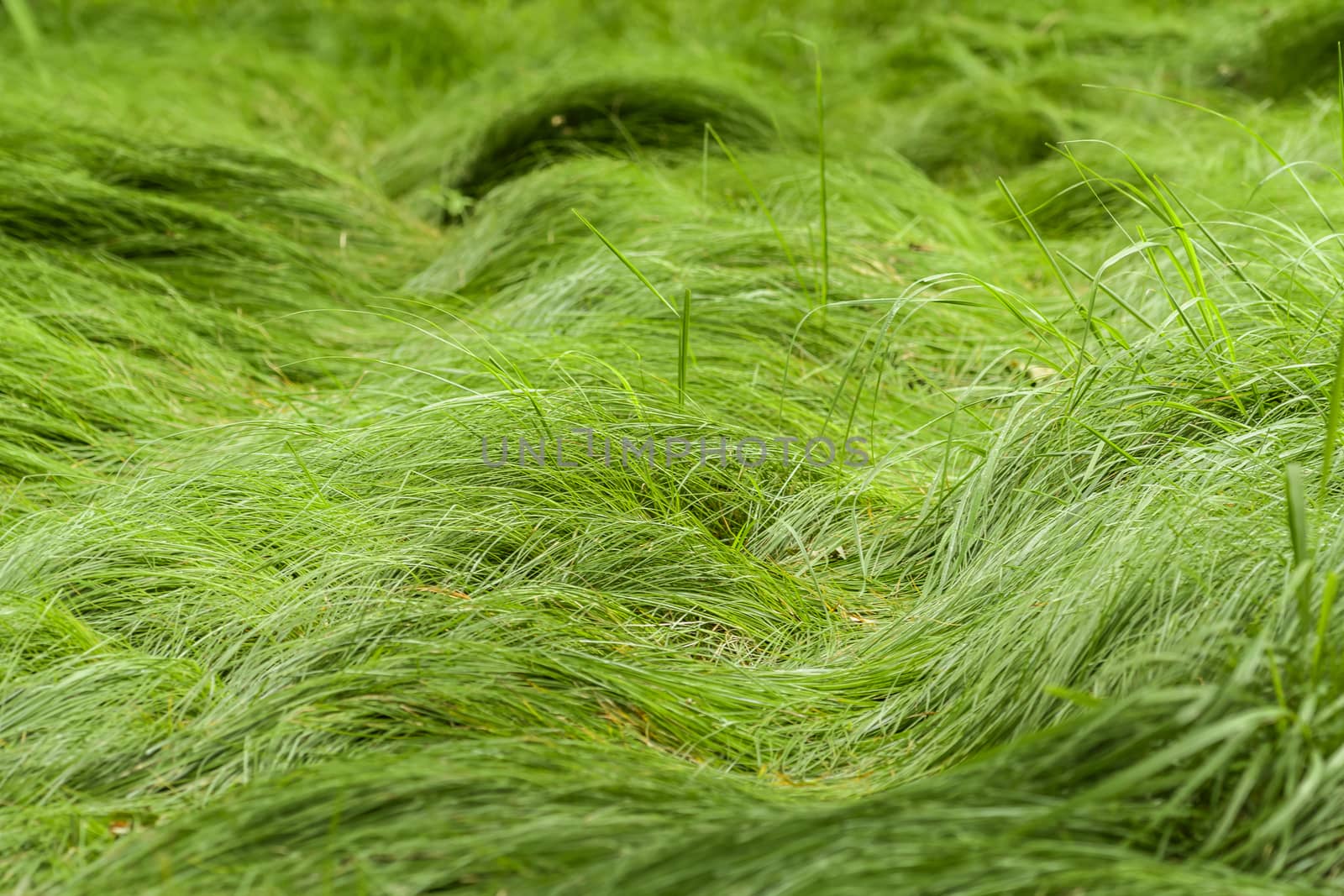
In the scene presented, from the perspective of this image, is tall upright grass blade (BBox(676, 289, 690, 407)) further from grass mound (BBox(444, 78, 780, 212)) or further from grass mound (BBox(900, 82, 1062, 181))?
grass mound (BBox(900, 82, 1062, 181))

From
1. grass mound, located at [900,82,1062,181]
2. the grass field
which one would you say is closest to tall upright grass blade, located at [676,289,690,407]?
the grass field

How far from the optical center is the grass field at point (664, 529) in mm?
1093

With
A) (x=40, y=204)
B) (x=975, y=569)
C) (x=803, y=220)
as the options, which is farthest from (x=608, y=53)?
(x=975, y=569)

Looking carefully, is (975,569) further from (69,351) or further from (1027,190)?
(1027,190)

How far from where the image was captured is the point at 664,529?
175 cm

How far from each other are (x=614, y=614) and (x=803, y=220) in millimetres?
1698

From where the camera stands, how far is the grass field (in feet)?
3.59

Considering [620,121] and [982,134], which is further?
[982,134]

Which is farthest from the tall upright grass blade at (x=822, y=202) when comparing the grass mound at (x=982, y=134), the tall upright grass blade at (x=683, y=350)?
the grass mound at (x=982, y=134)

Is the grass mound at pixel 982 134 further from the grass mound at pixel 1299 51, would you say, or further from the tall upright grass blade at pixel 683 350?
the tall upright grass blade at pixel 683 350

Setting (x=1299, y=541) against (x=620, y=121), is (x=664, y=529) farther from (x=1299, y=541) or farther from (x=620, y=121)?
(x=620, y=121)

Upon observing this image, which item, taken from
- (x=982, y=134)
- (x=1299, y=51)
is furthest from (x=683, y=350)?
(x=1299, y=51)

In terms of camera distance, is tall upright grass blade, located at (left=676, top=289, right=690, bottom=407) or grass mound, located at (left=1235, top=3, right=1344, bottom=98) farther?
grass mound, located at (left=1235, top=3, right=1344, bottom=98)

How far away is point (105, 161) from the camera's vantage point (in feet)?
10.7
